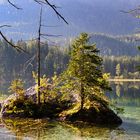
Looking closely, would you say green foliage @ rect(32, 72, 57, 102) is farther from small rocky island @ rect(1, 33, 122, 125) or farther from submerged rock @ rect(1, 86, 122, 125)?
submerged rock @ rect(1, 86, 122, 125)

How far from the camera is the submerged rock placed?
41.5 meters

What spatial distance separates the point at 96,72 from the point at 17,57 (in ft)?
508

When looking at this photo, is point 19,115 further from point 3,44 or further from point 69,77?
point 3,44

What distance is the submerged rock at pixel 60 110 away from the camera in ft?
136

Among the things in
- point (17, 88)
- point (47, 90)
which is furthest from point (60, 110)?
point (17, 88)

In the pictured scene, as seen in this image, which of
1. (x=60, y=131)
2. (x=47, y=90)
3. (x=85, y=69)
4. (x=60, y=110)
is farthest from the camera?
(x=47, y=90)

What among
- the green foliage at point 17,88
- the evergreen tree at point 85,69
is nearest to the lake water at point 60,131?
the evergreen tree at point 85,69

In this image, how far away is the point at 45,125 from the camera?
37.0 metres

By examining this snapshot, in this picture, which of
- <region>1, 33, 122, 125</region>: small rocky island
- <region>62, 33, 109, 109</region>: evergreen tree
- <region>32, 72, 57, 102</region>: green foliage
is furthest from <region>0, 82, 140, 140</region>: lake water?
<region>32, 72, 57, 102</region>: green foliage

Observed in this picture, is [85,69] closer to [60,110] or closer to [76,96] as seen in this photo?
[76,96]

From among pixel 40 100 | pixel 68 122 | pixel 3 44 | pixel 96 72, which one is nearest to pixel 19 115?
pixel 40 100

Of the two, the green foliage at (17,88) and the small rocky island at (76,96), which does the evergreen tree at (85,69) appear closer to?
the small rocky island at (76,96)

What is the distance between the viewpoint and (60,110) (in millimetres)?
44438

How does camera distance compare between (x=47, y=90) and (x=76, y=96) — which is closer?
(x=76, y=96)
